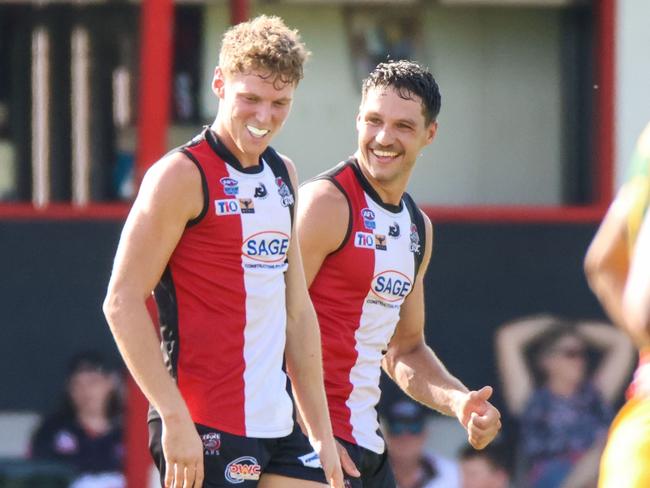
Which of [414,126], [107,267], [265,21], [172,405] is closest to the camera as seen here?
[172,405]

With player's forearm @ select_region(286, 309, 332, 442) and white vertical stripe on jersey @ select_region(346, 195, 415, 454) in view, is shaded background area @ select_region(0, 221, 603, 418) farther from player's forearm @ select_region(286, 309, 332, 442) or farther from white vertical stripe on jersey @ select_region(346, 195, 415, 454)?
player's forearm @ select_region(286, 309, 332, 442)

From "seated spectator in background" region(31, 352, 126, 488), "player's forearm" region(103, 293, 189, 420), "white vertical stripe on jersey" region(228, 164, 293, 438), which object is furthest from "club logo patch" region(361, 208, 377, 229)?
"seated spectator in background" region(31, 352, 126, 488)

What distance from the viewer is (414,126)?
16.5ft

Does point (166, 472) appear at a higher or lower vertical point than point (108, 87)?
lower

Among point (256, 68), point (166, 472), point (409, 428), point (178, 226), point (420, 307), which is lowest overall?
point (409, 428)

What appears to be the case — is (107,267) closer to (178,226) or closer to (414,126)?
(414,126)

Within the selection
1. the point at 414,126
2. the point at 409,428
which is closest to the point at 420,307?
the point at 414,126

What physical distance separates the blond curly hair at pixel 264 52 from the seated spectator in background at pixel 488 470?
4478mm

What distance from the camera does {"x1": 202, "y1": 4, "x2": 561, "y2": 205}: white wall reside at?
27.9ft

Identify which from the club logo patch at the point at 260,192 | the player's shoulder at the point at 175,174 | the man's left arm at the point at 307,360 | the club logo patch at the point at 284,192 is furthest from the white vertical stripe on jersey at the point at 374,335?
the player's shoulder at the point at 175,174

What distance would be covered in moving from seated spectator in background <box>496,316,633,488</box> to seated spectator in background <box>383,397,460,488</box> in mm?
457

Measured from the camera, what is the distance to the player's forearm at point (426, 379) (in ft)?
16.7

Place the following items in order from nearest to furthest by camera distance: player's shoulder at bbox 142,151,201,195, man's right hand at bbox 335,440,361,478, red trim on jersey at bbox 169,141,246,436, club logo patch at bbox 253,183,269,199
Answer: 1. player's shoulder at bbox 142,151,201,195
2. red trim on jersey at bbox 169,141,246,436
3. club logo patch at bbox 253,183,269,199
4. man's right hand at bbox 335,440,361,478

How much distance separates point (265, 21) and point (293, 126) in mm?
4242
